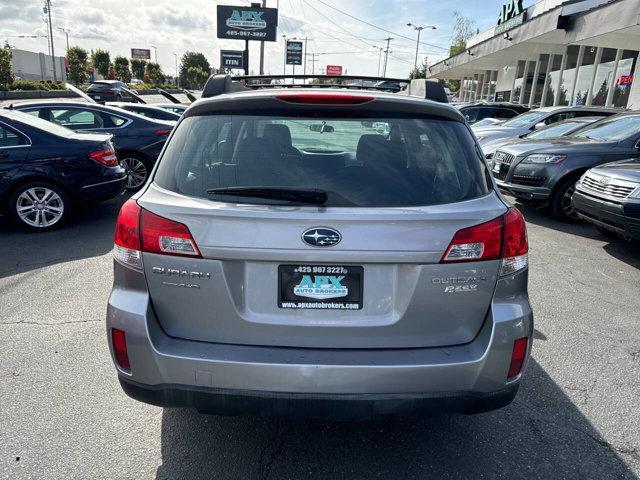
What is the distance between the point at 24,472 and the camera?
7.94 ft

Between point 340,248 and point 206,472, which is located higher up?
point 340,248

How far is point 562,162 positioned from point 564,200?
1.90ft

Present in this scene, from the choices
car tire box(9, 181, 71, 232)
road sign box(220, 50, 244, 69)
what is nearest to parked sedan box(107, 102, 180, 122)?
car tire box(9, 181, 71, 232)

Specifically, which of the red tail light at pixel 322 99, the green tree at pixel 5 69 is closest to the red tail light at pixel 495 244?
the red tail light at pixel 322 99

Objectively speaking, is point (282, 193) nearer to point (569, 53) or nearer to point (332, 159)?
point (332, 159)

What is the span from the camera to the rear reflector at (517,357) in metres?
2.22

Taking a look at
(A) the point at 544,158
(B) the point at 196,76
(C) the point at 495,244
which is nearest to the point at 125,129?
(A) the point at 544,158

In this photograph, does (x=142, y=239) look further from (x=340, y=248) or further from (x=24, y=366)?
(x=24, y=366)

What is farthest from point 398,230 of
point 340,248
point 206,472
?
point 206,472

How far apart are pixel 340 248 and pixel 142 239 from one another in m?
0.85

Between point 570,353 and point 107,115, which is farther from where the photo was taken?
point 107,115

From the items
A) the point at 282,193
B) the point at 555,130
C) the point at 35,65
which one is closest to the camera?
the point at 282,193

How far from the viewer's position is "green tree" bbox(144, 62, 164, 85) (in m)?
70.6

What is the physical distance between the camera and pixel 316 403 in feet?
6.91
